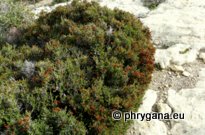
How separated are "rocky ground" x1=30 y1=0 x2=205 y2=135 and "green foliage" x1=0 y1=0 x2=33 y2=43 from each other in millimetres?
2861

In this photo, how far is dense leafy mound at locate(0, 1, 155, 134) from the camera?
6203 mm

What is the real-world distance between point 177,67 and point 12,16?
13.9ft

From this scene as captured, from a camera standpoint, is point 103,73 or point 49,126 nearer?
point 49,126

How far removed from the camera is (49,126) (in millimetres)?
6164

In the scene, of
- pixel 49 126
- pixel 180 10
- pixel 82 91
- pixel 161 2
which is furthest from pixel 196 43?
pixel 49 126

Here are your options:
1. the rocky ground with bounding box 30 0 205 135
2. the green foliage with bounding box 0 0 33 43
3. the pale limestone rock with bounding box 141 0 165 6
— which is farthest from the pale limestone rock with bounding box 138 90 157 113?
the pale limestone rock with bounding box 141 0 165 6

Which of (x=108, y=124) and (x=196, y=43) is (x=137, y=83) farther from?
(x=196, y=43)

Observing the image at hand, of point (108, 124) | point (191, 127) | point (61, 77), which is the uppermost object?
point (61, 77)

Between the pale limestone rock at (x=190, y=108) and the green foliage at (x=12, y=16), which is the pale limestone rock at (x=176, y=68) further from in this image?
the green foliage at (x=12, y=16)

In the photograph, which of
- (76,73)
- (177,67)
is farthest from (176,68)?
(76,73)

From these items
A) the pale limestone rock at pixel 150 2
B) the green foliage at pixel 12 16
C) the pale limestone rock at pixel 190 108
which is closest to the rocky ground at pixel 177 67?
the pale limestone rock at pixel 190 108

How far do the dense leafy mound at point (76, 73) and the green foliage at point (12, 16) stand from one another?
1333 millimetres

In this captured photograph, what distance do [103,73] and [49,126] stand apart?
1.42m

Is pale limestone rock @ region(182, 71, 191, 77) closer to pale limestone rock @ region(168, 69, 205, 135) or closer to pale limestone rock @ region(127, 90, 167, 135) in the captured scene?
pale limestone rock @ region(168, 69, 205, 135)
